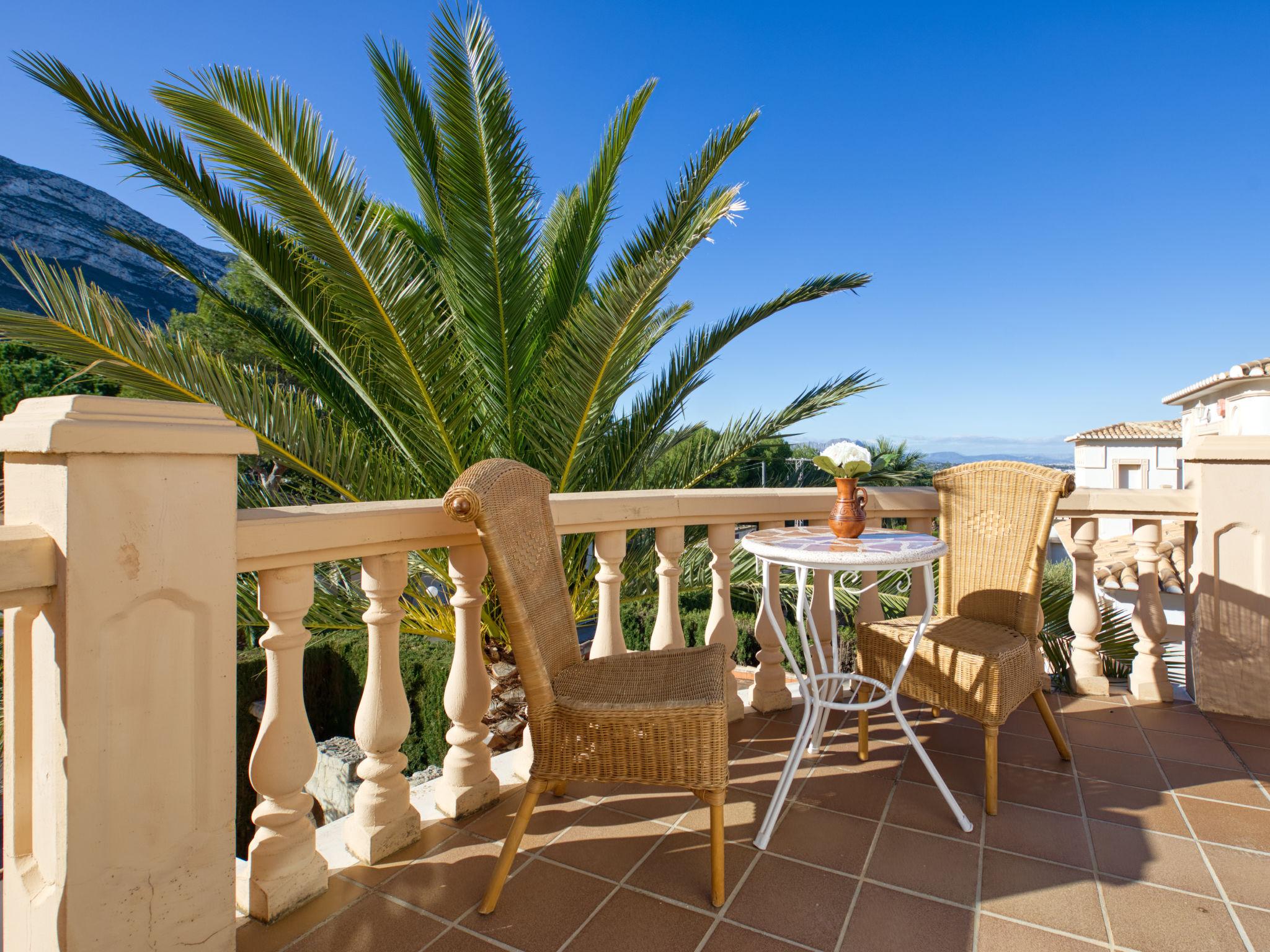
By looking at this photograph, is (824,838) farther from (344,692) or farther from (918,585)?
(344,692)

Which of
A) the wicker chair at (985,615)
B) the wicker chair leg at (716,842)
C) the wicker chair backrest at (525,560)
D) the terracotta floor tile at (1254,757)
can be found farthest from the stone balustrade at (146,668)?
the terracotta floor tile at (1254,757)

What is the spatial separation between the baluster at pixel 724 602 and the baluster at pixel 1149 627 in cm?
182

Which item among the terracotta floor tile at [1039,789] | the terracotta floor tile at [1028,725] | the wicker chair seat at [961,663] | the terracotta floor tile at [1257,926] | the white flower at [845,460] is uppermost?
the white flower at [845,460]

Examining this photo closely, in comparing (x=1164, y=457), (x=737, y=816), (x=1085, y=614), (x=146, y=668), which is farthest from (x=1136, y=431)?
(x=146, y=668)

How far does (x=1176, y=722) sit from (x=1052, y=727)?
0.92 metres

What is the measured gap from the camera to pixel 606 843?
1721 mm

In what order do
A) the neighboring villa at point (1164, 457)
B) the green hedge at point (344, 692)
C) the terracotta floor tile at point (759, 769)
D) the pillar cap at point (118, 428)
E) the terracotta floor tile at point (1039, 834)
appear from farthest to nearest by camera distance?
the neighboring villa at point (1164, 457)
the green hedge at point (344, 692)
the terracotta floor tile at point (759, 769)
the terracotta floor tile at point (1039, 834)
the pillar cap at point (118, 428)

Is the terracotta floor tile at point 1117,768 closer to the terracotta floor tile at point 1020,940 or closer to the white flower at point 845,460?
the terracotta floor tile at point 1020,940

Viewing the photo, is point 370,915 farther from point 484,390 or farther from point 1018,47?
point 1018,47

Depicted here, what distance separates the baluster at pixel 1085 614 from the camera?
2887 mm

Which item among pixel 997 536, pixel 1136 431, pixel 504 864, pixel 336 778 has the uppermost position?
pixel 1136 431

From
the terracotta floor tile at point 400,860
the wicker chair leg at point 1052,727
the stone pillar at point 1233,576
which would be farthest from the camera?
the stone pillar at point 1233,576

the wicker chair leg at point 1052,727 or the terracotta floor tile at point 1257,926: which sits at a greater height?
the wicker chair leg at point 1052,727

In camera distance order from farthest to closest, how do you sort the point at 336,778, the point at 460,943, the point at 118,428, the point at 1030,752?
the point at 336,778, the point at 1030,752, the point at 460,943, the point at 118,428
